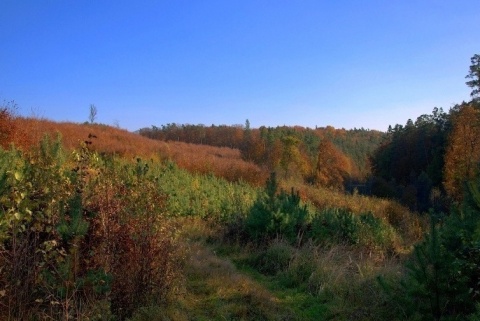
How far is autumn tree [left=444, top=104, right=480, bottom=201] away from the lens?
32509 millimetres

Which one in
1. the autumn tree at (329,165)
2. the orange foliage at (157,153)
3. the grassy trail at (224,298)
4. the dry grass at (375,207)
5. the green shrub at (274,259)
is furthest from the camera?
the autumn tree at (329,165)

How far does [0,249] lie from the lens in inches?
182

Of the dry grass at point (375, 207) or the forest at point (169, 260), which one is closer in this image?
the forest at point (169, 260)

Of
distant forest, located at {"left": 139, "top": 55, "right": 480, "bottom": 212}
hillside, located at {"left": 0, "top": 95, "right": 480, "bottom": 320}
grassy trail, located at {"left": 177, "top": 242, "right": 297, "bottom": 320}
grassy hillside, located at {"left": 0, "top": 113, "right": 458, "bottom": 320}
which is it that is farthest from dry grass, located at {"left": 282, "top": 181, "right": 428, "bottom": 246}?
grassy trail, located at {"left": 177, "top": 242, "right": 297, "bottom": 320}

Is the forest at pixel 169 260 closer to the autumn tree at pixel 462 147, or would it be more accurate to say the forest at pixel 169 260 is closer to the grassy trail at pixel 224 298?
the grassy trail at pixel 224 298

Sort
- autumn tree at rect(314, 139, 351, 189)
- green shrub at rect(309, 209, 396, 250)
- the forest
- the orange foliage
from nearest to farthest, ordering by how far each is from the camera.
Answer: the forest, green shrub at rect(309, 209, 396, 250), the orange foliage, autumn tree at rect(314, 139, 351, 189)

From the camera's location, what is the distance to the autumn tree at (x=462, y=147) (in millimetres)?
32509

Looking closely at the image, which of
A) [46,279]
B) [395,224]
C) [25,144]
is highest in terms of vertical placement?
[25,144]

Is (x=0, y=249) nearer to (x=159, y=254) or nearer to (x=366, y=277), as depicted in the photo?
(x=159, y=254)

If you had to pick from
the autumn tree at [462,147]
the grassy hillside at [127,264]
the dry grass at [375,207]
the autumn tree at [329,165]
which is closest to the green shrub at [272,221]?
the grassy hillside at [127,264]

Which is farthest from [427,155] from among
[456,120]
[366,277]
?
[366,277]

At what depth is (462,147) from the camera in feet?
111

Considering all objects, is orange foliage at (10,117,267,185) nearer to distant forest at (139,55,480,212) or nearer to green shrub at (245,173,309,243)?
distant forest at (139,55,480,212)

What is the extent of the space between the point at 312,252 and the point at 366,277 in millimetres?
1608
